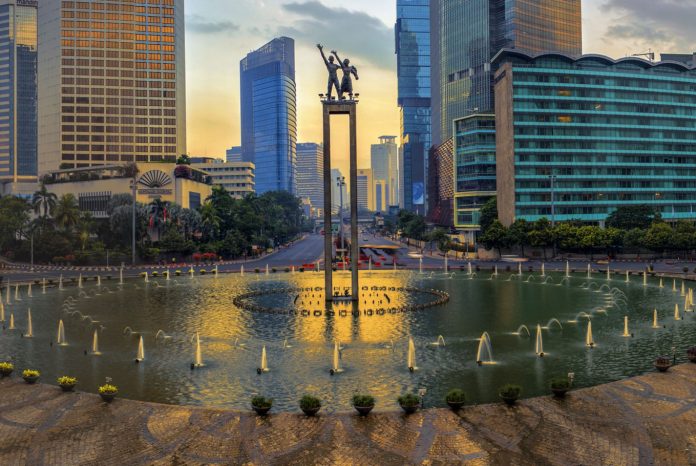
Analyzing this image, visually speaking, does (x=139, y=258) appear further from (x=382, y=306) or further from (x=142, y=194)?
(x=382, y=306)

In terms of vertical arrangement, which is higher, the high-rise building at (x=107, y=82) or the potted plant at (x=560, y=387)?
the high-rise building at (x=107, y=82)

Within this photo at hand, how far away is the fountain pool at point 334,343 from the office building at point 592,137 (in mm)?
64336

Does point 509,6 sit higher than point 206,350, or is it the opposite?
point 509,6

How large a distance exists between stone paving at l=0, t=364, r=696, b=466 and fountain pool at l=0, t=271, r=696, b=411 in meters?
2.73

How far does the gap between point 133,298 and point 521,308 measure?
1625 inches

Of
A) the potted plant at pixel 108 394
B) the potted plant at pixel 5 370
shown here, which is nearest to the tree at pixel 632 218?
the potted plant at pixel 108 394

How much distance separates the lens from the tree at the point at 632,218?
396 feet

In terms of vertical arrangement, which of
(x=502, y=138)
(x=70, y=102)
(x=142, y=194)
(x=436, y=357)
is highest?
(x=70, y=102)

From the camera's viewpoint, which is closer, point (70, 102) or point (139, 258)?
point (139, 258)

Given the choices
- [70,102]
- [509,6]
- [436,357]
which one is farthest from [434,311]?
[70,102]

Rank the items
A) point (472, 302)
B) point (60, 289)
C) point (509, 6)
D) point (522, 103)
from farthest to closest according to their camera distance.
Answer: point (509, 6) < point (522, 103) < point (60, 289) < point (472, 302)

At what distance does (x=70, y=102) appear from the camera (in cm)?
19162

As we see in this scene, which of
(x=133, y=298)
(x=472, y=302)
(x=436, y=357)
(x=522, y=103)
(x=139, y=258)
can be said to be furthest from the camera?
(x=522, y=103)

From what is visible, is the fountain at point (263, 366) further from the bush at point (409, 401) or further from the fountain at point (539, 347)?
the fountain at point (539, 347)
